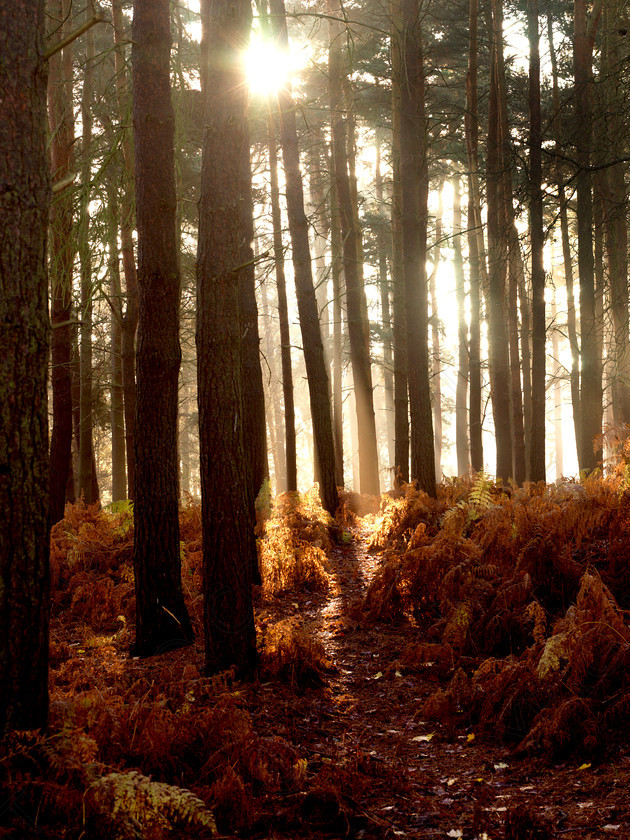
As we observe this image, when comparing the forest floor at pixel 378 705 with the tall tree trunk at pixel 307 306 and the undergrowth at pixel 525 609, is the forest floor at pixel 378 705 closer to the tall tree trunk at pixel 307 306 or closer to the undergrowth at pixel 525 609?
the undergrowth at pixel 525 609

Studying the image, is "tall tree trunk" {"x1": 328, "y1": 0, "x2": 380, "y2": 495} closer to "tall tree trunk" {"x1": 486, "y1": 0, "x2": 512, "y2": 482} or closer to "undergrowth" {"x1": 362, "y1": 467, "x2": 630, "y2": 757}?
"tall tree trunk" {"x1": 486, "y1": 0, "x2": 512, "y2": 482}

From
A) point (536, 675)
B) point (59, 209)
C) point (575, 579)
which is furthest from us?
point (59, 209)

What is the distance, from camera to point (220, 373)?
209 inches

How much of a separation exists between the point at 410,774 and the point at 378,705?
1.17 metres

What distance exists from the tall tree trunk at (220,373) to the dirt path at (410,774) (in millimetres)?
678

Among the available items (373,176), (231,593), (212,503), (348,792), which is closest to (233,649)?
(231,593)

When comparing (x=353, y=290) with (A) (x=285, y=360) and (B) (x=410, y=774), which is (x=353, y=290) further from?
(B) (x=410, y=774)

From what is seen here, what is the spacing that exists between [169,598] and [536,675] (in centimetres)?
345

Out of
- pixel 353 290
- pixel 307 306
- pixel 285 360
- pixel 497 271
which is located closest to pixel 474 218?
pixel 497 271

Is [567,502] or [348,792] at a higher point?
[567,502]

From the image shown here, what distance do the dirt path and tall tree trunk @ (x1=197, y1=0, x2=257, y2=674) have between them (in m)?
0.68

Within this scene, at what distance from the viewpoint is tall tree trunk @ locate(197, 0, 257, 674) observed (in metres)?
5.27

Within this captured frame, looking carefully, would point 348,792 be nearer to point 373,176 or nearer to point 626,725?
point 626,725

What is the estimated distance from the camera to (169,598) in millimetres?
6266
